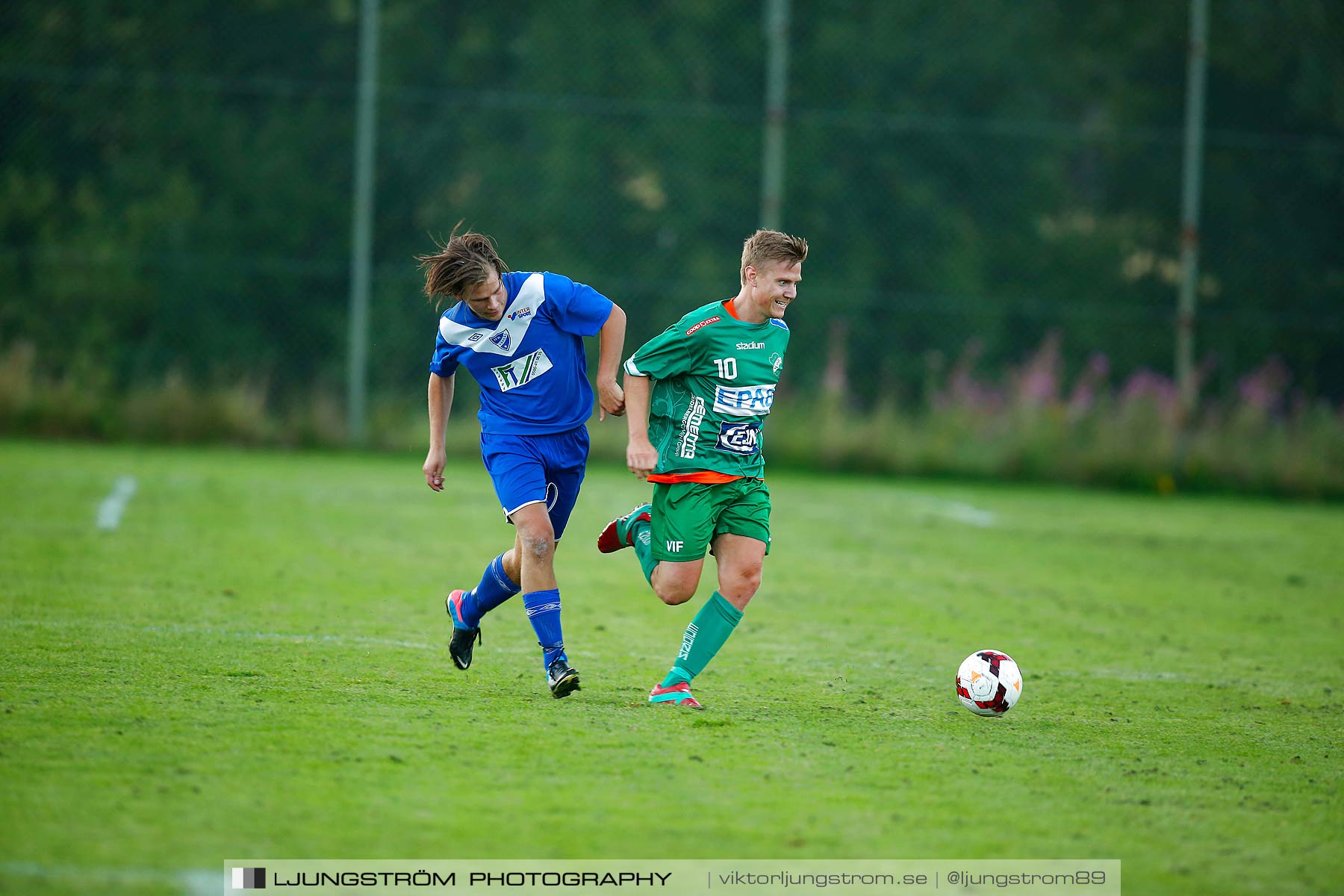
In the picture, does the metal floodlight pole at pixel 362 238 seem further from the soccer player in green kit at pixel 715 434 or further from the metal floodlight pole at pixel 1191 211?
the soccer player in green kit at pixel 715 434

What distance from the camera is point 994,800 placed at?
3.92 meters

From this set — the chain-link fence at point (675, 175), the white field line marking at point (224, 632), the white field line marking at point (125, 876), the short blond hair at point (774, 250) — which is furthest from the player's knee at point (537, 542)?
the chain-link fence at point (675, 175)

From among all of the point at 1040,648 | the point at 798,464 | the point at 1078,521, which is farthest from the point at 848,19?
the point at 1040,648

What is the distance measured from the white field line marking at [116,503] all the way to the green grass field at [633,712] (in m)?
0.12

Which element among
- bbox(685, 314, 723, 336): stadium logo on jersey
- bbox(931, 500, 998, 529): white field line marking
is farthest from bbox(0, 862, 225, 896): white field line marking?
bbox(931, 500, 998, 529): white field line marking

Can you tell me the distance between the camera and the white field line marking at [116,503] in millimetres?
9125

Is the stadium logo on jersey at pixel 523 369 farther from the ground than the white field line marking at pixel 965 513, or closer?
farther from the ground

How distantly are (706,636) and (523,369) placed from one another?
1.22 m

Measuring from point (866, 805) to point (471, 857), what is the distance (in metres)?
1.13

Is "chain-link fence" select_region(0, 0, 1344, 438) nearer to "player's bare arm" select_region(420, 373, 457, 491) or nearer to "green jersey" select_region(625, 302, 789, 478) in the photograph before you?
"player's bare arm" select_region(420, 373, 457, 491)

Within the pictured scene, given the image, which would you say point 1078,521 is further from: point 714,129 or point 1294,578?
point 714,129

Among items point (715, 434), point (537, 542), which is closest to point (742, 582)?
point (715, 434)

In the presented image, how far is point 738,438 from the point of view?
17.1 feet

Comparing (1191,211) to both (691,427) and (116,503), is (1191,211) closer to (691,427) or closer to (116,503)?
(116,503)
